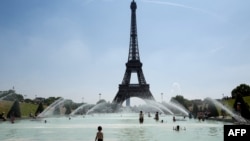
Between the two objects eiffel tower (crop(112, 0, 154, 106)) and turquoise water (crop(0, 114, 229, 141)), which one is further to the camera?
eiffel tower (crop(112, 0, 154, 106))

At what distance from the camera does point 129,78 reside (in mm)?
129125

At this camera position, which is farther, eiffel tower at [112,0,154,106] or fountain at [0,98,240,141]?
eiffel tower at [112,0,154,106]

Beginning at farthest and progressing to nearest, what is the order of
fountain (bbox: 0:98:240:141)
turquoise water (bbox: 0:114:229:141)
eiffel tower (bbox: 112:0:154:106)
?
eiffel tower (bbox: 112:0:154:106), fountain (bbox: 0:98:240:141), turquoise water (bbox: 0:114:229:141)

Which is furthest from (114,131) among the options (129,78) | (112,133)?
(129,78)

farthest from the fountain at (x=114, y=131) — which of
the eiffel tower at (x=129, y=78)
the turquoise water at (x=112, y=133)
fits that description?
the eiffel tower at (x=129, y=78)

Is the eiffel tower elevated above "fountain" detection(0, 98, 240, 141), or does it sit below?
above

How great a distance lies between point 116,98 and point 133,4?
35.5 m

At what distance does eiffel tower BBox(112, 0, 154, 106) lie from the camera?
126 meters

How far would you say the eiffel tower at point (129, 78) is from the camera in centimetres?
12619

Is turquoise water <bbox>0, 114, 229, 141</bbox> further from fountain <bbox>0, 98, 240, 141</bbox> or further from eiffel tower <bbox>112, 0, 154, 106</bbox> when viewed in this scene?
eiffel tower <bbox>112, 0, 154, 106</bbox>

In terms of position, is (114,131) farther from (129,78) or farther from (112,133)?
(129,78)

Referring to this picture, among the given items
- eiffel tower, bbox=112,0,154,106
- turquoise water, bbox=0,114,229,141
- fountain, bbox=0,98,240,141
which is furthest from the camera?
eiffel tower, bbox=112,0,154,106

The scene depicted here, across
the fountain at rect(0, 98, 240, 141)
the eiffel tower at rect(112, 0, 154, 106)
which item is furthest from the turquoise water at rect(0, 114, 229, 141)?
the eiffel tower at rect(112, 0, 154, 106)

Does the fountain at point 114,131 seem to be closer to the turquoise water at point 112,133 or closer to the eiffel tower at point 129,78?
the turquoise water at point 112,133
